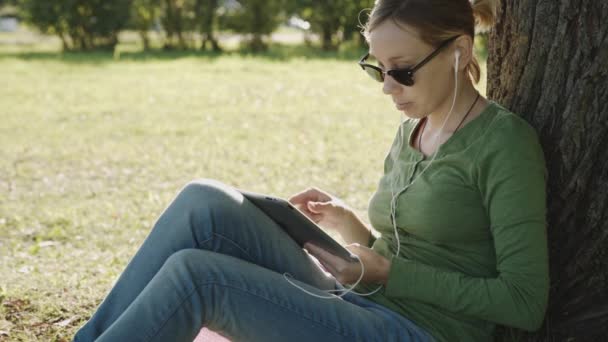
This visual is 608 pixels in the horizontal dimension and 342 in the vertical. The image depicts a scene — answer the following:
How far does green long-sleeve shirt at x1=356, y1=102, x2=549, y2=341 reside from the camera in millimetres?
2139

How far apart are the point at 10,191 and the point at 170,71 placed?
8.78m

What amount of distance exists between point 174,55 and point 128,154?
37.8 feet

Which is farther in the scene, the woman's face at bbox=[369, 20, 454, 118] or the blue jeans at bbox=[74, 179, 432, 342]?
the woman's face at bbox=[369, 20, 454, 118]

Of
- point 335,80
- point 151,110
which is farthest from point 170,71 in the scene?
point 151,110

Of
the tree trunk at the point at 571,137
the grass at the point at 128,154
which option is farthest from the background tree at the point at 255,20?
the tree trunk at the point at 571,137

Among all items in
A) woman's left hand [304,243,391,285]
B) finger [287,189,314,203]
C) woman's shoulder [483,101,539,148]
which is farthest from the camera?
finger [287,189,314,203]

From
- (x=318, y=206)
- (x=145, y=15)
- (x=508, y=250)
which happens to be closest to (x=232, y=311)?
(x=318, y=206)

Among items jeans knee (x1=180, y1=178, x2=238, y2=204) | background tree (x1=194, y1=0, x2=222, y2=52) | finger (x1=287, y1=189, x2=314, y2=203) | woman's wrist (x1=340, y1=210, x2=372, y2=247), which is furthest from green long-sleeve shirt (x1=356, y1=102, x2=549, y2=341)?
background tree (x1=194, y1=0, x2=222, y2=52)

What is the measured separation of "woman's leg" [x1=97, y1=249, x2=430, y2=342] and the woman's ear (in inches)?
36.1

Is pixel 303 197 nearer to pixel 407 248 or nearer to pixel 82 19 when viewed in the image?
pixel 407 248

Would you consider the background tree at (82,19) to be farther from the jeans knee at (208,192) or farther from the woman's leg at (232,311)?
the woman's leg at (232,311)

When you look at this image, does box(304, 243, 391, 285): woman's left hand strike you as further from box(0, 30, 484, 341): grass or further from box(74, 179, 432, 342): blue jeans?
box(0, 30, 484, 341): grass

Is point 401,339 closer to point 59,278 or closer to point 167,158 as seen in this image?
point 59,278

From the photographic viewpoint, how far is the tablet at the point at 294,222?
2.47 meters
